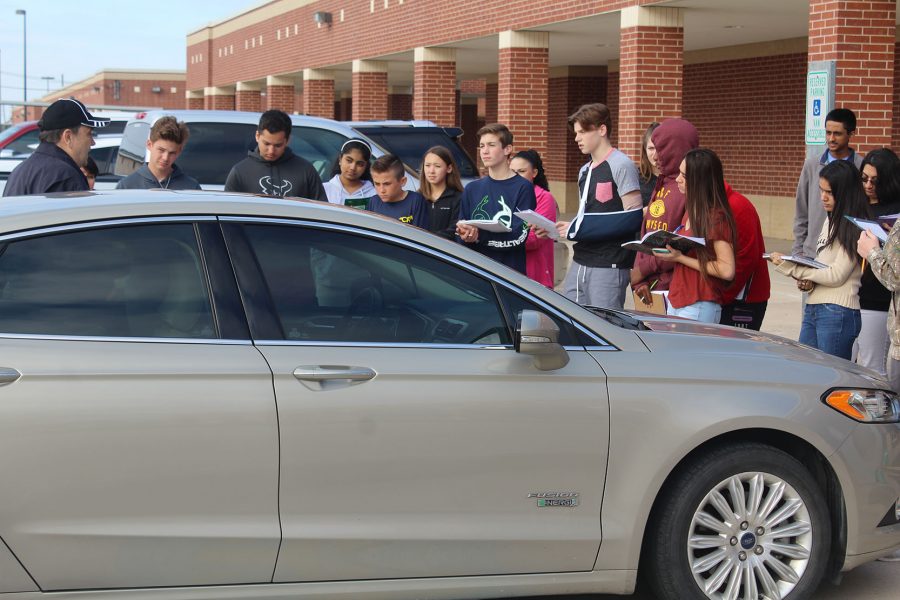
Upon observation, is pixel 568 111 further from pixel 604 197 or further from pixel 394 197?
pixel 394 197

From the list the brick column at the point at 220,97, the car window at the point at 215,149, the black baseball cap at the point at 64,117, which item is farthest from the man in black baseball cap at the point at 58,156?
the brick column at the point at 220,97

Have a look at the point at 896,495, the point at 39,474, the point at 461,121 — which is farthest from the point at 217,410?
the point at 461,121

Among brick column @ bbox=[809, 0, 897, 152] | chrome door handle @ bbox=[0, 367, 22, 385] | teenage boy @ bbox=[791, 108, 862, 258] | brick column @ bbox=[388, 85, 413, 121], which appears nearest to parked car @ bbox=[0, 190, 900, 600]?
chrome door handle @ bbox=[0, 367, 22, 385]

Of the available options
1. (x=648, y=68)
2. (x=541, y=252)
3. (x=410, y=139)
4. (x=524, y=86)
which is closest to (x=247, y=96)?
(x=524, y=86)

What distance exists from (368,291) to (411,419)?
A: 1.65 ft

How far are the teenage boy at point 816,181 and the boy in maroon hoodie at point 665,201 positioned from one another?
206 centimetres

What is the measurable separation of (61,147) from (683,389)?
11.6 ft

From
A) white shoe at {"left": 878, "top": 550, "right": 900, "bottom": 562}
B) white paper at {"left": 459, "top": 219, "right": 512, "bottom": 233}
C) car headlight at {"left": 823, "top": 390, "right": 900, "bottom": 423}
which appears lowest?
white shoe at {"left": 878, "top": 550, "right": 900, "bottom": 562}

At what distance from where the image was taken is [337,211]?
13.8ft

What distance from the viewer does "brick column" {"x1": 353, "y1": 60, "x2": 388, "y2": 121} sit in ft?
87.7

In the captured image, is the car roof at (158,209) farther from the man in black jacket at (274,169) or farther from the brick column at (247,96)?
the brick column at (247,96)

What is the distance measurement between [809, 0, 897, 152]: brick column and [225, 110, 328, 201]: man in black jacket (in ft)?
21.4

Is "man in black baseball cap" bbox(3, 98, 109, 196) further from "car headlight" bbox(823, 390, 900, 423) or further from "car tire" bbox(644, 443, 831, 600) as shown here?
"car headlight" bbox(823, 390, 900, 423)

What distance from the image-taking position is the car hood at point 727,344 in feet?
14.5
